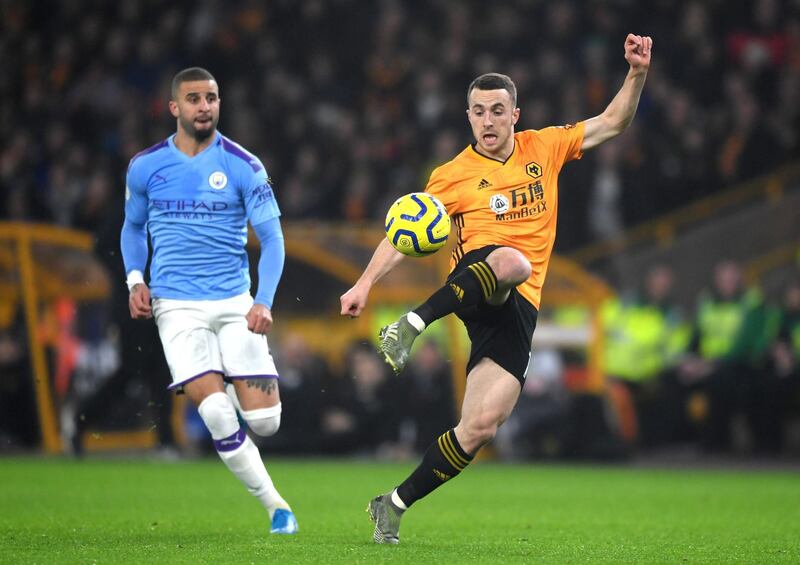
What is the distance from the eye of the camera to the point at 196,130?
7203mm

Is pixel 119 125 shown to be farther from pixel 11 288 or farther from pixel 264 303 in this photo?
pixel 264 303

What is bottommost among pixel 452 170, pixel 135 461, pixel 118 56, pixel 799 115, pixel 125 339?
pixel 135 461

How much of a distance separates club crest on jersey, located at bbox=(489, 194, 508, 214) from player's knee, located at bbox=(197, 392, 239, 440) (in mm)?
1650

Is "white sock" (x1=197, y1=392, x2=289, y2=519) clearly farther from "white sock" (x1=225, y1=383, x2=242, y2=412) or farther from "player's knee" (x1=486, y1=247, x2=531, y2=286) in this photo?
"player's knee" (x1=486, y1=247, x2=531, y2=286)

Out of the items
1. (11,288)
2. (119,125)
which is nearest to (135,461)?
(11,288)

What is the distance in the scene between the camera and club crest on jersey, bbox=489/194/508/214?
6836 millimetres

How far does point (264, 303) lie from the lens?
6.98 meters

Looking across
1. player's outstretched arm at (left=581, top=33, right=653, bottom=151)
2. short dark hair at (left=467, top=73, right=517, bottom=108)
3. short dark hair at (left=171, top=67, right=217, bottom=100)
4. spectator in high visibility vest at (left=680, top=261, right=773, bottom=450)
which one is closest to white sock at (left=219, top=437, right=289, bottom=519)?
short dark hair at (left=171, top=67, right=217, bottom=100)

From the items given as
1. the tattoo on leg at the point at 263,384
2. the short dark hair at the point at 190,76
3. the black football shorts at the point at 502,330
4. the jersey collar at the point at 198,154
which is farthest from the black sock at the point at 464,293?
the short dark hair at the point at 190,76

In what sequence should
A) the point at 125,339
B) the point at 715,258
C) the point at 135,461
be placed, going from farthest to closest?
1. the point at 715,258
2. the point at 135,461
3. the point at 125,339

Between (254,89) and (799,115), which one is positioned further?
(254,89)

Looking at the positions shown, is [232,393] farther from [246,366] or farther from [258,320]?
[258,320]

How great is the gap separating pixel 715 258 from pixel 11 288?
8.22 m

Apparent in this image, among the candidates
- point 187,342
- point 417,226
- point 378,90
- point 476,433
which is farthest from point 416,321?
point 378,90
